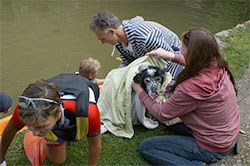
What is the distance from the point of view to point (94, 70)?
3.75 metres

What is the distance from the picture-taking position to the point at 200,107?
2.45 m

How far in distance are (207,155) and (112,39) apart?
1.27 m

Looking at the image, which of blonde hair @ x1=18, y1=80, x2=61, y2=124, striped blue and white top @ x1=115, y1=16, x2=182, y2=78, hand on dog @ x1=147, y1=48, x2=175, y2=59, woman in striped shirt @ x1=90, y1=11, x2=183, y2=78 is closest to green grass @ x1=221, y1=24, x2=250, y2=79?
striped blue and white top @ x1=115, y1=16, x2=182, y2=78

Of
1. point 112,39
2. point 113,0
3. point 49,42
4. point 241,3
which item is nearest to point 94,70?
point 112,39

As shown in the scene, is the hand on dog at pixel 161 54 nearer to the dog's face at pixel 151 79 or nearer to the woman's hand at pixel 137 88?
the dog's face at pixel 151 79

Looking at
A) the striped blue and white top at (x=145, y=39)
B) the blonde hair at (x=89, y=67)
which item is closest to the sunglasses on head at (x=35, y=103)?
the striped blue and white top at (x=145, y=39)

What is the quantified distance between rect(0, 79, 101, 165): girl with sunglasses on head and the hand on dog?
0.82 m

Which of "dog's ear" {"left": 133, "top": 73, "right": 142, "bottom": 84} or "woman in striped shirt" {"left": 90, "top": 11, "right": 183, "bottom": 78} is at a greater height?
"woman in striped shirt" {"left": 90, "top": 11, "right": 183, "bottom": 78}

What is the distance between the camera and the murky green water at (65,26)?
545 cm

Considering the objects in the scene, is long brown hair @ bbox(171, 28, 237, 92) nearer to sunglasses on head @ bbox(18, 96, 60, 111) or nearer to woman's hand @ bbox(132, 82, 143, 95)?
woman's hand @ bbox(132, 82, 143, 95)

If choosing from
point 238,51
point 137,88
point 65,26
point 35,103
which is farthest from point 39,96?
point 65,26

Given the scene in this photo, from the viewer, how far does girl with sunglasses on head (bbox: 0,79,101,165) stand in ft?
6.35

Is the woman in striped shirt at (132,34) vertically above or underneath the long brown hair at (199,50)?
underneath

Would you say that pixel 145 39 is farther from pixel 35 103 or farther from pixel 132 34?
pixel 35 103
